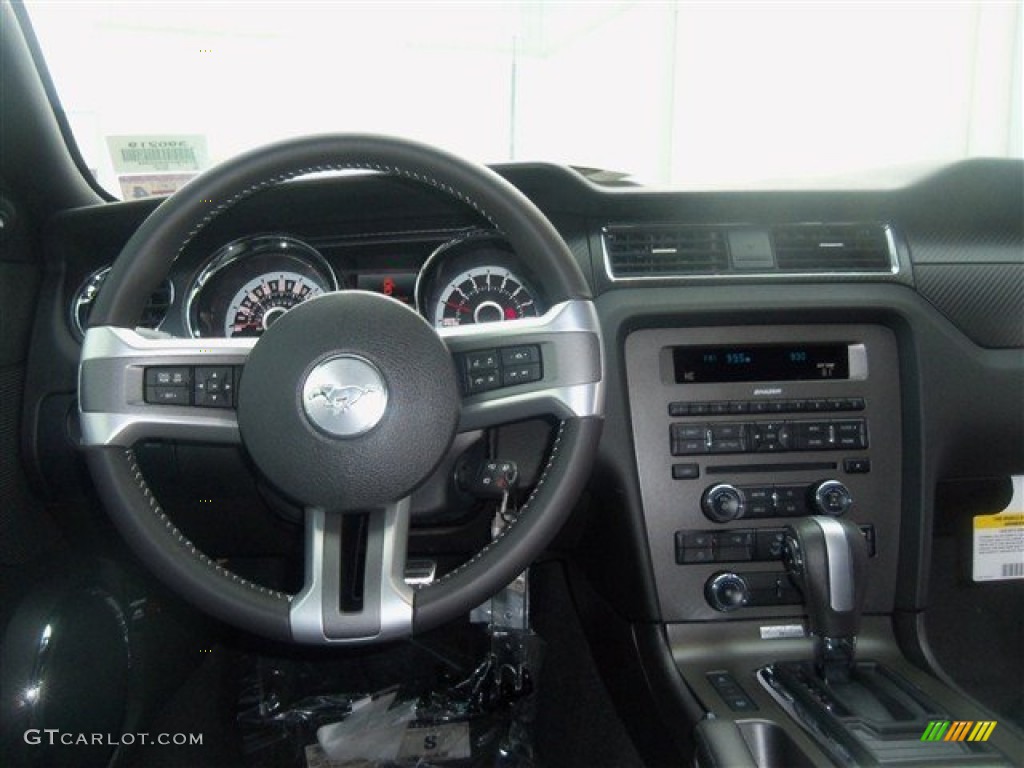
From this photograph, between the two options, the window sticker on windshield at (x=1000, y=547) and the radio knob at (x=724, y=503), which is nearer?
the radio knob at (x=724, y=503)

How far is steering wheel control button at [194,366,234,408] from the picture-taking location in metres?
1.03

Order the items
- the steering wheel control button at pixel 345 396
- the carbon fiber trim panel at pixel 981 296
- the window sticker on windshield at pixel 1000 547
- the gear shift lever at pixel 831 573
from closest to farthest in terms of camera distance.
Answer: the steering wheel control button at pixel 345 396 < the gear shift lever at pixel 831 573 < the carbon fiber trim panel at pixel 981 296 < the window sticker on windshield at pixel 1000 547

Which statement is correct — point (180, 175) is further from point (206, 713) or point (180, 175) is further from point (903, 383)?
point (903, 383)

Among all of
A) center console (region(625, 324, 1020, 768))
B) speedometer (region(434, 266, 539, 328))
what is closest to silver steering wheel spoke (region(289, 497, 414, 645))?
speedometer (region(434, 266, 539, 328))

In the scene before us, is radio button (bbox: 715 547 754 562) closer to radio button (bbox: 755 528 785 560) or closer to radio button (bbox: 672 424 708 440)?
radio button (bbox: 755 528 785 560)

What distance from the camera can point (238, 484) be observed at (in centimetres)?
143

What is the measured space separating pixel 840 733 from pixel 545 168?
0.92 m

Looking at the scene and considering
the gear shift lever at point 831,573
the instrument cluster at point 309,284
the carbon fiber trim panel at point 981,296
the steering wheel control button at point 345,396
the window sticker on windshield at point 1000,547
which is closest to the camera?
the steering wheel control button at point 345,396

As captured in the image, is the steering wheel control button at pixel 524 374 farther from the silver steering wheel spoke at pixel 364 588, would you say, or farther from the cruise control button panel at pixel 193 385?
the cruise control button panel at pixel 193 385

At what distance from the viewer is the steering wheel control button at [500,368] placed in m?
1.04

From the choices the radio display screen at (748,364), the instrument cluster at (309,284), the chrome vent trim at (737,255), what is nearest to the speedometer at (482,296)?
the instrument cluster at (309,284)

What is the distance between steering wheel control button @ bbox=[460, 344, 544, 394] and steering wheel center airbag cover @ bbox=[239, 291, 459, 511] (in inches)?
2.1

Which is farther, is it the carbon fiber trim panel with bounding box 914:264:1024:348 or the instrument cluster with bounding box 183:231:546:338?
the carbon fiber trim panel with bounding box 914:264:1024:348

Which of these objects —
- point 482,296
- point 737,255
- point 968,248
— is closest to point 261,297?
point 482,296
